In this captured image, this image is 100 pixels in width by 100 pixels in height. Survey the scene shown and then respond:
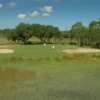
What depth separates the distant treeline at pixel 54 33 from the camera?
9262cm

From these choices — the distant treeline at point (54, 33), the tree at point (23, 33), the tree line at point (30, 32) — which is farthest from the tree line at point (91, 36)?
the tree at point (23, 33)

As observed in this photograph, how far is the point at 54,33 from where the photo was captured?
126062 mm

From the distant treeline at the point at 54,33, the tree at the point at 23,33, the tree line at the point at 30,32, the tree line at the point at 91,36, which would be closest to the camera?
the tree line at the point at 91,36

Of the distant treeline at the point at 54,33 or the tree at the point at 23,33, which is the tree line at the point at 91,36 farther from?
the tree at the point at 23,33

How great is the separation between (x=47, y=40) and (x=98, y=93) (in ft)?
367

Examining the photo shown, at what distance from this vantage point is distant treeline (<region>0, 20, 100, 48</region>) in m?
92.6

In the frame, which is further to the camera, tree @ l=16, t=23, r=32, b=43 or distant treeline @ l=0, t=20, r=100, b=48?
tree @ l=16, t=23, r=32, b=43

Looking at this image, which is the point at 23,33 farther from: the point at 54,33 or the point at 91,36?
the point at 91,36

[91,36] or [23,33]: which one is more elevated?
[23,33]

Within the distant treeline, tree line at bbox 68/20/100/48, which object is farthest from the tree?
tree line at bbox 68/20/100/48

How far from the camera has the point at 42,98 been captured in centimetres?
1631

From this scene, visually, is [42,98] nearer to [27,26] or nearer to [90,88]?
[90,88]

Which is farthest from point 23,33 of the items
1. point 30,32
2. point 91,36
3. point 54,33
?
point 91,36

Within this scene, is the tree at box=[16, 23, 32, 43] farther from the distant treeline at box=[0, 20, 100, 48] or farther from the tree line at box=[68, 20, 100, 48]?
the tree line at box=[68, 20, 100, 48]
